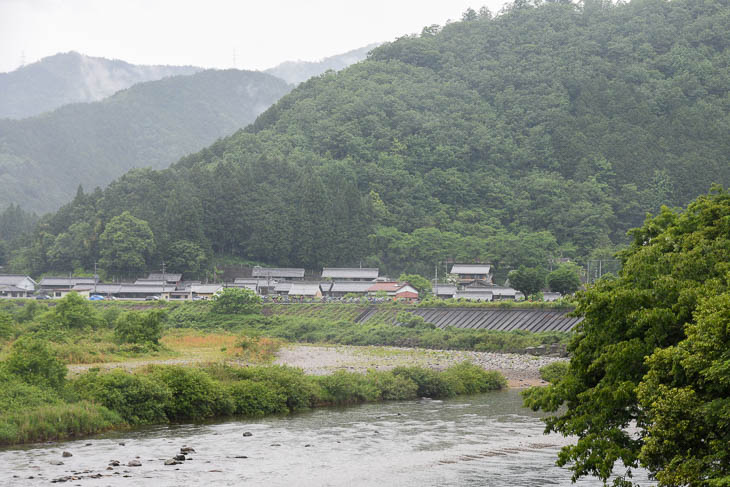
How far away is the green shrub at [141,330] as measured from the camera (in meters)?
53.8

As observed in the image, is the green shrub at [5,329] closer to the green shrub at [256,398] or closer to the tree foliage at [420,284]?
the green shrub at [256,398]

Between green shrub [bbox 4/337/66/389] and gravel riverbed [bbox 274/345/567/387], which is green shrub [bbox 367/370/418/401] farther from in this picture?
green shrub [bbox 4/337/66/389]

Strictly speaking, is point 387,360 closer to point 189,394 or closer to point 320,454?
point 189,394

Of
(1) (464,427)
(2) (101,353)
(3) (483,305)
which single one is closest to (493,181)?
(3) (483,305)

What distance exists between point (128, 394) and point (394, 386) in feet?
46.7

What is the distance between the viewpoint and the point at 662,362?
1639 cm

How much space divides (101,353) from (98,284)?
58.6m

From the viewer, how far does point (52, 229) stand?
125750 millimetres

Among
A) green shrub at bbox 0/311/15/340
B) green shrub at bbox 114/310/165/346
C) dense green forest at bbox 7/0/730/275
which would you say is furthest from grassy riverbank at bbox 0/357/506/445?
dense green forest at bbox 7/0/730/275

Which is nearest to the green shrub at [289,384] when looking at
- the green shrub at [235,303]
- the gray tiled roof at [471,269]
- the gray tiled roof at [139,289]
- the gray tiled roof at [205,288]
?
the green shrub at [235,303]

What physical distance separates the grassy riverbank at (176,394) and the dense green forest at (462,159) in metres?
68.7

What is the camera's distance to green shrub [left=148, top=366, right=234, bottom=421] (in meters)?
34.7

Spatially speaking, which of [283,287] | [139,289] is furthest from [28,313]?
[283,287]

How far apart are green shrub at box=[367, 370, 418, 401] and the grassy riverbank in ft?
0.16
